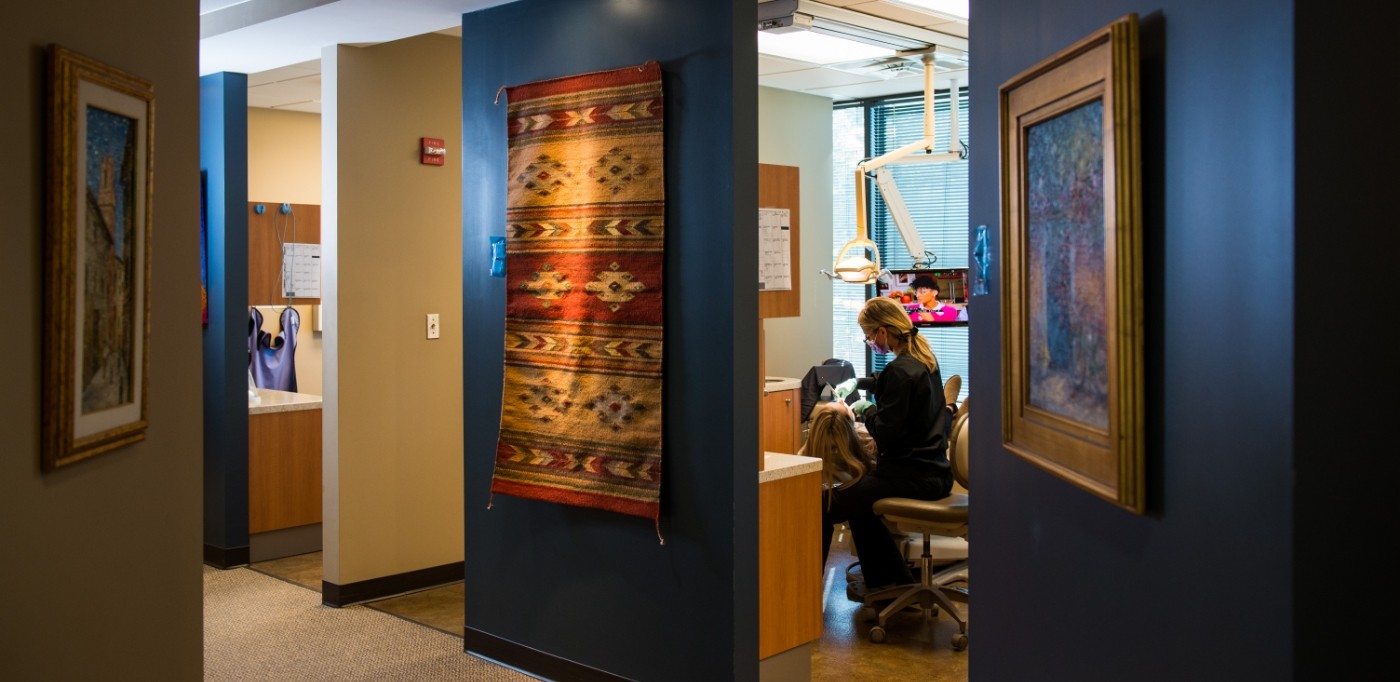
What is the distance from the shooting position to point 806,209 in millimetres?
8492

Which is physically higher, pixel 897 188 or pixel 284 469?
pixel 897 188

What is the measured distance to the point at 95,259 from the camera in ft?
7.22

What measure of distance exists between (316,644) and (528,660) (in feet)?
3.31

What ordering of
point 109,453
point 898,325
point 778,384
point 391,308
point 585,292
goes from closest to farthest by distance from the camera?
point 109,453 < point 585,292 < point 898,325 < point 391,308 < point 778,384

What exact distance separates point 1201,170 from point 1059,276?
1.69 ft

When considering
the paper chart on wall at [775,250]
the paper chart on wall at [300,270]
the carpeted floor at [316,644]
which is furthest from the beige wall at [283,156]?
the paper chart on wall at [775,250]

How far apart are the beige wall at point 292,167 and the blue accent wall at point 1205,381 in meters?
7.31

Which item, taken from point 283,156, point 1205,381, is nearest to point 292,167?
point 283,156

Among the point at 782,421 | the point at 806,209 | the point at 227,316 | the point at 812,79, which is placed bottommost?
the point at 782,421

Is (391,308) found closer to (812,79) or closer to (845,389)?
(845,389)

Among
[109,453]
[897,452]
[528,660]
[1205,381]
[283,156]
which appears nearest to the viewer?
[1205,381]

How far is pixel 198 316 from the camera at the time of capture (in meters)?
2.75

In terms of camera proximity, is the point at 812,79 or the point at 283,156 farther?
the point at 283,156

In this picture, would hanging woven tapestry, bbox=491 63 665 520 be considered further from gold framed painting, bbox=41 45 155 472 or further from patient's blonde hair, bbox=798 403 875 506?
gold framed painting, bbox=41 45 155 472
